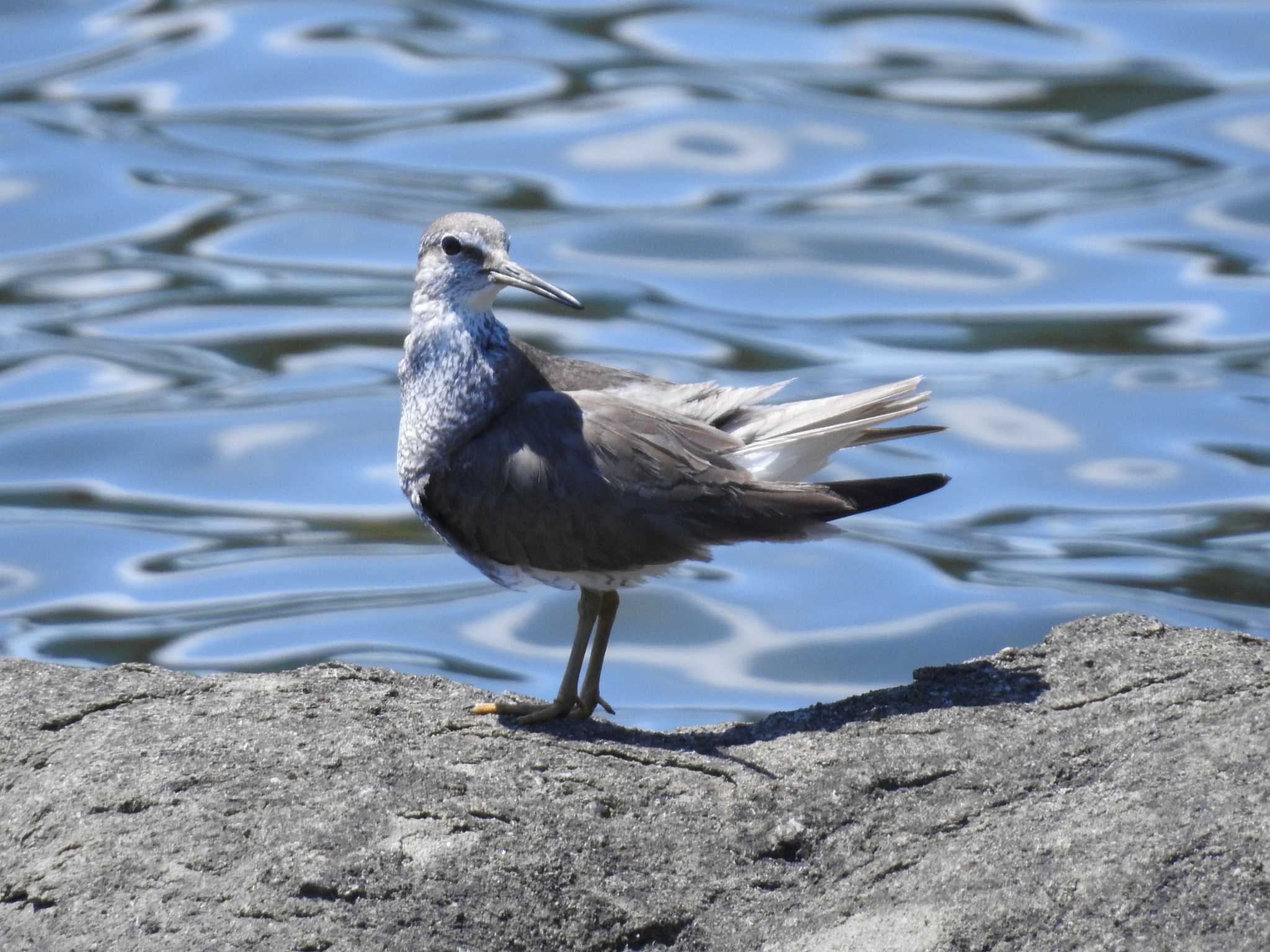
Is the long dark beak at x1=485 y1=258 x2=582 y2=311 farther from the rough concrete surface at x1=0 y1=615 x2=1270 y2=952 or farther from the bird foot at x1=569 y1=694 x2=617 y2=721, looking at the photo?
the rough concrete surface at x1=0 y1=615 x2=1270 y2=952

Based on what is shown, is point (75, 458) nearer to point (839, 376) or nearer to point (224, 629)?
point (224, 629)

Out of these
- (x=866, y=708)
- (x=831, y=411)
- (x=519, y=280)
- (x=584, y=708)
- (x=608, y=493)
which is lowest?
(x=584, y=708)

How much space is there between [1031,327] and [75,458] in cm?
706

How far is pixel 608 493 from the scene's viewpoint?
6258 millimetres

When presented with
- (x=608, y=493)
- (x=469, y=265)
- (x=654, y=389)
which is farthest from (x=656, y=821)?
(x=469, y=265)

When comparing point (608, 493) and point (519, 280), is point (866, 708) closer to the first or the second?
point (608, 493)

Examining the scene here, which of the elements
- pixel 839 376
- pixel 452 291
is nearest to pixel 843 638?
pixel 839 376

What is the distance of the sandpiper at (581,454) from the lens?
20.5 feet

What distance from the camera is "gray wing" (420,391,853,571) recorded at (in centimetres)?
623

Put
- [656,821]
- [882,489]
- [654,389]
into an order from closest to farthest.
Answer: [656,821]
[882,489]
[654,389]

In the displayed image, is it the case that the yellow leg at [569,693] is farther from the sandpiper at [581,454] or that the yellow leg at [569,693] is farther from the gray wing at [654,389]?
the gray wing at [654,389]

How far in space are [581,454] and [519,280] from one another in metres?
0.76

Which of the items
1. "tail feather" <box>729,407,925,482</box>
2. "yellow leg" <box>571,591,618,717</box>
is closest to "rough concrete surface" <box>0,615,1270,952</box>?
"yellow leg" <box>571,591,618,717</box>

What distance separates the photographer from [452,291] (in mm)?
6793
